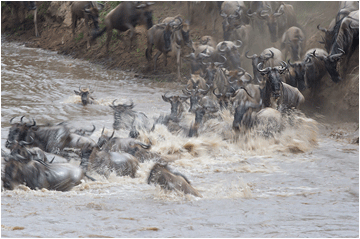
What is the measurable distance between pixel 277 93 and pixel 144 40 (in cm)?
980

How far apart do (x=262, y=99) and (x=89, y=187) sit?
470cm

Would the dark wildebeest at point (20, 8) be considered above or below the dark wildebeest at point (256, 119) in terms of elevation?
above

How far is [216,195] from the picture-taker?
593 cm

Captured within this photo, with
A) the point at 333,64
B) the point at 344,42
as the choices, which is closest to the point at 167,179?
the point at 333,64

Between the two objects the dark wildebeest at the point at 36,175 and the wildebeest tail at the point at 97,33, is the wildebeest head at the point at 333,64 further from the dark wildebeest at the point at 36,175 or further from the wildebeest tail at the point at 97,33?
the wildebeest tail at the point at 97,33

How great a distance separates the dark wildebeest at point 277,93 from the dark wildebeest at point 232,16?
19.3ft

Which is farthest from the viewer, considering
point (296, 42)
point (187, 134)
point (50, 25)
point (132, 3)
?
point (50, 25)

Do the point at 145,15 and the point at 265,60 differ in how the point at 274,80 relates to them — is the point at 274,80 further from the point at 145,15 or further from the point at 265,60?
the point at 145,15

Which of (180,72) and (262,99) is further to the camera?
(180,72)

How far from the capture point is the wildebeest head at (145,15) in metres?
17.3

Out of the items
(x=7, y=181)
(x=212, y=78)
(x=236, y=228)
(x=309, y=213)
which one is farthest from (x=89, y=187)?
(x=212, y=78)

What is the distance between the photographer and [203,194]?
597 centimetres

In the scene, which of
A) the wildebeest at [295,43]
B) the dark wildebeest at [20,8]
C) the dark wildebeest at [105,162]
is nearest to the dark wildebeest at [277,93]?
the wildebeest at [295,43]

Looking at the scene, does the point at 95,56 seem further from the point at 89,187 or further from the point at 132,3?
the point at 89,187
